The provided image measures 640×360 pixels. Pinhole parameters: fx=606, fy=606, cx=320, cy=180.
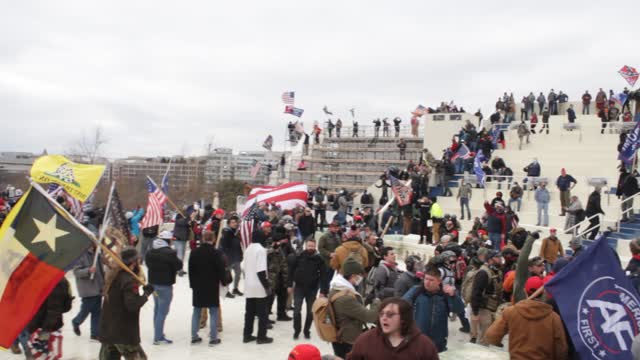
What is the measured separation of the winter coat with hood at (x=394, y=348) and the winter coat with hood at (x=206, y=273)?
491cm

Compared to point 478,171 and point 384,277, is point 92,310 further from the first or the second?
point 478,171

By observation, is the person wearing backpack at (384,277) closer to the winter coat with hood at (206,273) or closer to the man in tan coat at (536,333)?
the winter coat with hood at (206,273)

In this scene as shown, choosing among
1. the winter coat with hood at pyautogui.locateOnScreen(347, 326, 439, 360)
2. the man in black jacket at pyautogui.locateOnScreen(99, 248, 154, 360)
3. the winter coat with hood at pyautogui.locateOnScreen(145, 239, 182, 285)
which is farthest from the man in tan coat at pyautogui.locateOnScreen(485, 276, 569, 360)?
the winter coat with hood at pyautogui.locateOnScreen(145, 239, 182, 285)

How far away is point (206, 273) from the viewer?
28.6 feet

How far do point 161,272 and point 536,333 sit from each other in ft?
18.5

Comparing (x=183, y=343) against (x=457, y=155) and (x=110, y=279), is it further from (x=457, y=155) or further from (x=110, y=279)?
(x=457, y=155)

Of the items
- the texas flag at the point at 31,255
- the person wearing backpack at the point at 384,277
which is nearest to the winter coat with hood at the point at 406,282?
the person wearing backpack at the point at 384,277

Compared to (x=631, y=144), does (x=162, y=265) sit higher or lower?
lower

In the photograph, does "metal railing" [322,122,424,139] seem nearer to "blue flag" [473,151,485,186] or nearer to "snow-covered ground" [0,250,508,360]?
"blue flag" [473,151,485,186]

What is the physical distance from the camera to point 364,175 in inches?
1561

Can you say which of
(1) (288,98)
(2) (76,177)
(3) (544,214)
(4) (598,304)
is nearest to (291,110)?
(1) (288,98)

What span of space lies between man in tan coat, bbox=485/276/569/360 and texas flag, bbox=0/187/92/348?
4.58 meters

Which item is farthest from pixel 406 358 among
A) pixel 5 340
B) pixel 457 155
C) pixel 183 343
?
pixel 457 155

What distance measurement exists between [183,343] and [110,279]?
9.42 ft
